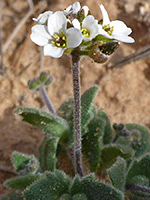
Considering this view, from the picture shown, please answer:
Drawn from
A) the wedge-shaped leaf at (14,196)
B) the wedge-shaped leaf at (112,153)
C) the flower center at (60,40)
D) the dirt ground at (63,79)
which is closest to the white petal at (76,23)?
the flower center at (60,40)

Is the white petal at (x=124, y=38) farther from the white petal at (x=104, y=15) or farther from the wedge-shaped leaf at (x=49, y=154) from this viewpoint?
the wedge-shaped leaf at (x=49, y=154)

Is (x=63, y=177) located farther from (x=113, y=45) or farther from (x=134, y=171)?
(x=113, y=45)

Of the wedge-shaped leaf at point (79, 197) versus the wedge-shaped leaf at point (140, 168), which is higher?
the wedge-shaped leaf at point (79, 197)

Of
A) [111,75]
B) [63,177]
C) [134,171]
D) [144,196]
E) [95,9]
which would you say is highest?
[95,9]

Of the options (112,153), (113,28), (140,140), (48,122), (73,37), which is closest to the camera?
(73,37)

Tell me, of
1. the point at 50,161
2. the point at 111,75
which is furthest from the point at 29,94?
the point at 50,161

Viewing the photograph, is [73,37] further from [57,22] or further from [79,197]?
[79,197]

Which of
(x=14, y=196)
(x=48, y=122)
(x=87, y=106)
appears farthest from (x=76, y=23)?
(x=14, y=196)
